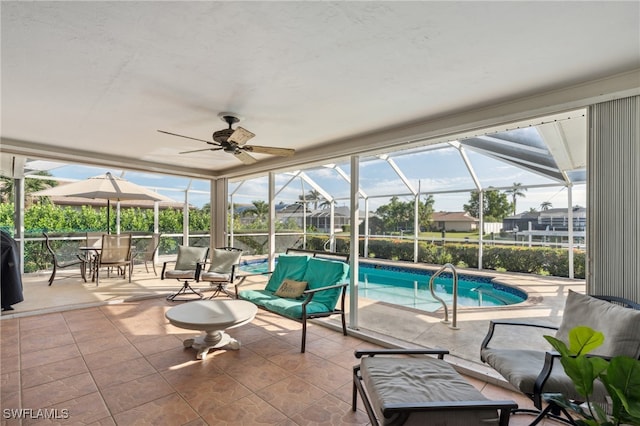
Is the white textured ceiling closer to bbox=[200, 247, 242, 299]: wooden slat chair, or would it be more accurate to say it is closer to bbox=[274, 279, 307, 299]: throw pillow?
bbox=[274, 279, 307, 299]: throw pillow

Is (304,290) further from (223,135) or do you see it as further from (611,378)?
(611,378)

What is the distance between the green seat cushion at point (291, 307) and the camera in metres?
3.35

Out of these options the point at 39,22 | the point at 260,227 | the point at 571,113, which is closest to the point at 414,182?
the point at 260,227

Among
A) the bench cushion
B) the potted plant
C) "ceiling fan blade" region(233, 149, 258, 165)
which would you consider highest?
"ceiling fan blade" region(233, 149, 258, 165)

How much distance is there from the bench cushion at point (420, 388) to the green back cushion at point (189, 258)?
4210 mm

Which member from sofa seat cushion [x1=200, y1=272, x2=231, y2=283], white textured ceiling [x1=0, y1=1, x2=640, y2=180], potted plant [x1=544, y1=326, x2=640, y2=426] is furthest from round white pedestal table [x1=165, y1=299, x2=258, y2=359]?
potted plant [x1=544, y1=326, x2=640, y2=426]

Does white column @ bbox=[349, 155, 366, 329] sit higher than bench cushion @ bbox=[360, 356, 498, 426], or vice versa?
white column @ bbox=[349, 155, 366, 329]

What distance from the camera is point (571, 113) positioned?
251 centimetres

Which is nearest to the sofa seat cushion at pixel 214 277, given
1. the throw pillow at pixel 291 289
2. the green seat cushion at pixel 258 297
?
the green seat cushion at pixel 258 297

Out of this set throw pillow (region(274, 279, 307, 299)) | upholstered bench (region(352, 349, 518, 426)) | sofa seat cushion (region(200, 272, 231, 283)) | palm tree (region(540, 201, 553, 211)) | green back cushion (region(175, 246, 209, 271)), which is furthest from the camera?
palm tree (region(540, 201, 553, 211))

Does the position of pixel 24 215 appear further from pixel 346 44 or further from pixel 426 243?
pixel 426 243

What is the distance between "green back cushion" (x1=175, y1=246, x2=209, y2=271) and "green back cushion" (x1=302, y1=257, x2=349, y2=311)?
2.41 metres

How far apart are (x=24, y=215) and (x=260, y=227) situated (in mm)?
5340

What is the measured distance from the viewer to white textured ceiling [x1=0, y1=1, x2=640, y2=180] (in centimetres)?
164
